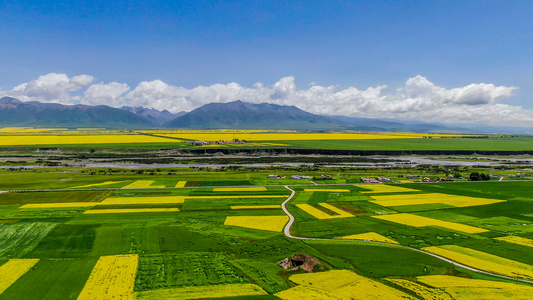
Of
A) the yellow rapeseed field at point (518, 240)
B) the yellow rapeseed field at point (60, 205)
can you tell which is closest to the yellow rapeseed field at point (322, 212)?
the yellow rapeseed field at point (518, 240)

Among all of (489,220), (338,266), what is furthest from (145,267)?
(489,220)

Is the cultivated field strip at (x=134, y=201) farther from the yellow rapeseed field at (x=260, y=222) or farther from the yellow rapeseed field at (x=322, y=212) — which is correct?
the yellow rapeseed field at (x=260, y=222)

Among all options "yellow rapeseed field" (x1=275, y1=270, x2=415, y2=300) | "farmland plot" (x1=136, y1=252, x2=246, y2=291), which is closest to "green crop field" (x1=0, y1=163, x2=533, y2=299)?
"farmland plot" (x1=136, y1=252, x2=246, y2=291)

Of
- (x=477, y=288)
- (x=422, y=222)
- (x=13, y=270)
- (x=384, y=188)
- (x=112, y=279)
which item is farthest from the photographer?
(x=384, y=188)

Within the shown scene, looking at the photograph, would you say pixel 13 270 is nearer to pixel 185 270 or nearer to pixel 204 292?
pixel 185 270

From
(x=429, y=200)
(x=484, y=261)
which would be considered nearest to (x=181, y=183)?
(x=429, y=200)

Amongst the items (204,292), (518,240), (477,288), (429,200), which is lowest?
(204,292)
